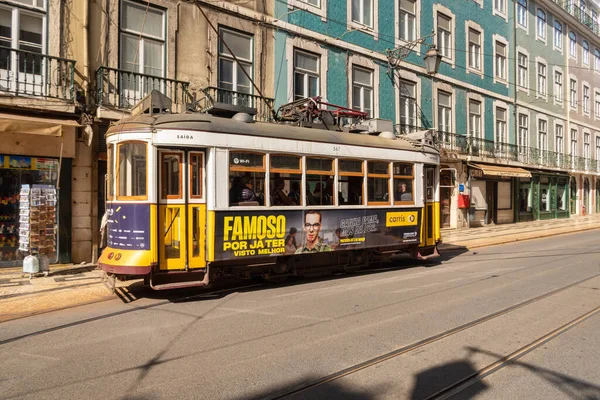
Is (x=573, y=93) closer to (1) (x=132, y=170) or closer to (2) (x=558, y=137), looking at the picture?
(2) (x=558, y=137)

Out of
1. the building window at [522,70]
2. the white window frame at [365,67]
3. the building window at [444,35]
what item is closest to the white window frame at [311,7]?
the white window frame at [365,67]

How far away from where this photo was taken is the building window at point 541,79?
29850mm

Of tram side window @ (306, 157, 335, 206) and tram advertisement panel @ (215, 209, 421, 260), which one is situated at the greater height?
tram side window @ (306, 157, 335, 206)

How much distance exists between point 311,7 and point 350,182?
925 cm

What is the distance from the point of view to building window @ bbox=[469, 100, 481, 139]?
2416cm

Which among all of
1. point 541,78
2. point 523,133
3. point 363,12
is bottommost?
point 523,133

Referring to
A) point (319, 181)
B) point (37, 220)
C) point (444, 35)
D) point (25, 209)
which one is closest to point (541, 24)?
point (444, 35)

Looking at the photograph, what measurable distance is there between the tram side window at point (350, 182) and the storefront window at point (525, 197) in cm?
2046

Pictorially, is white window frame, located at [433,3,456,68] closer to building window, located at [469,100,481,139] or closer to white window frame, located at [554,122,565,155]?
building window, located at [469,100,481,139]

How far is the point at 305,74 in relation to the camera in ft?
53.0

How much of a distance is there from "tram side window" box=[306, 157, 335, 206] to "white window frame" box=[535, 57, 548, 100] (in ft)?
84.8

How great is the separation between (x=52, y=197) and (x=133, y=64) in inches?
162

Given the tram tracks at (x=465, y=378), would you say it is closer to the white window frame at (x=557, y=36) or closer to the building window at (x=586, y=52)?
the white window frame at (x=557, y=36)

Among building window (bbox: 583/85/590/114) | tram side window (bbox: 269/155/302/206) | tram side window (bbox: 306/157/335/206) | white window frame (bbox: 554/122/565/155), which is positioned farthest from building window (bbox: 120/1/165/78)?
building window (bbox: 583/85/590/114)
